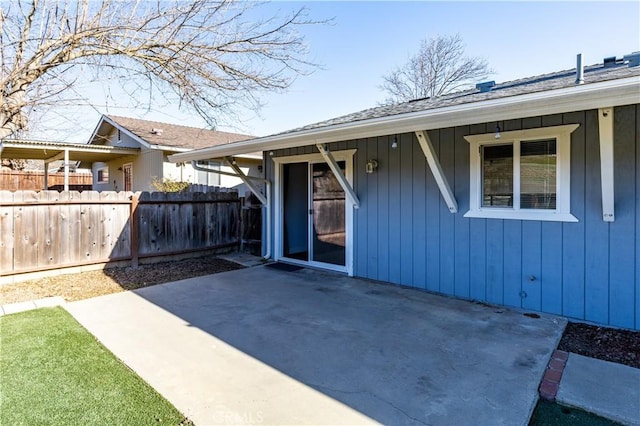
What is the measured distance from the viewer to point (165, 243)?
7.62m

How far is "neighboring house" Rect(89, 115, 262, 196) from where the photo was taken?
1145 cm

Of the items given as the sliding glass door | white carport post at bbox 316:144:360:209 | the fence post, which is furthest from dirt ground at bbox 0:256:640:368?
white carport post at bbox 316:144:360:209

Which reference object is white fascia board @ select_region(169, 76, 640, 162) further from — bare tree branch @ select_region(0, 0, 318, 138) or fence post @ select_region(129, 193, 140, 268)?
fence post @ select_region(129, 193, 140, 268)

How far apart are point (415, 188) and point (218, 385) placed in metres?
3.89

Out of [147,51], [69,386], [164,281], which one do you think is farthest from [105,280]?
[147,51]

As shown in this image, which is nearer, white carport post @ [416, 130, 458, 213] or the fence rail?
white carport post @ [416, 130, 458, 213]

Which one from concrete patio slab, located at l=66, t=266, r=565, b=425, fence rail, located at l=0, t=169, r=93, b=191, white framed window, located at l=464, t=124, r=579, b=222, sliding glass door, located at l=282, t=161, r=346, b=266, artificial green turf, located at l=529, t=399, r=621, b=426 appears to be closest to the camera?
artificial green turf, located at l=529, t=399, r=621, b=426

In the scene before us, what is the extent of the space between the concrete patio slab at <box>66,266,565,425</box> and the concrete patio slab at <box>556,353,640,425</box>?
0.70ft

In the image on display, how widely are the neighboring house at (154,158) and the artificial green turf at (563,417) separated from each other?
31.6 feet

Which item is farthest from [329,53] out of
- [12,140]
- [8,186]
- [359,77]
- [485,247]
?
[8,186]

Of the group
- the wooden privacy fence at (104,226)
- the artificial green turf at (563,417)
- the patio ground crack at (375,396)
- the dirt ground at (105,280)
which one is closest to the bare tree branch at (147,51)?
the wooden privacy fence at (104,226)

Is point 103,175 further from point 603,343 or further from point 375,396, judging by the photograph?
point 603,343

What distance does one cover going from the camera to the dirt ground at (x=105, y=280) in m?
5.35

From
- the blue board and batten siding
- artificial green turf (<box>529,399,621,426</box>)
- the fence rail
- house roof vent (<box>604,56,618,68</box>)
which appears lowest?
artificial green turf (<box>529,399,621,426</box>)
